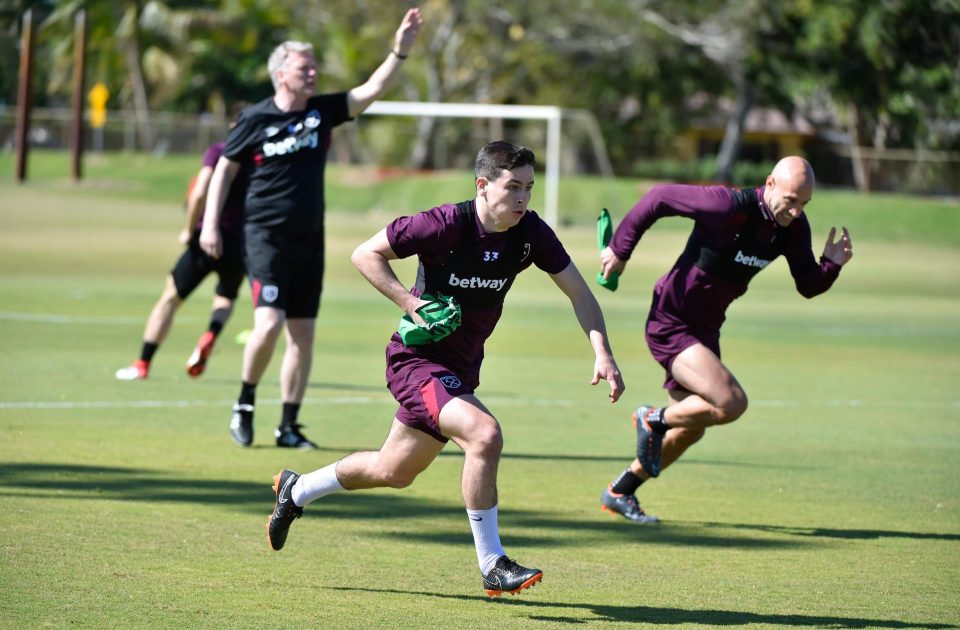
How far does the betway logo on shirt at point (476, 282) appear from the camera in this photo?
6059mm

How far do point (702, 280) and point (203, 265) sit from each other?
543 centimetres

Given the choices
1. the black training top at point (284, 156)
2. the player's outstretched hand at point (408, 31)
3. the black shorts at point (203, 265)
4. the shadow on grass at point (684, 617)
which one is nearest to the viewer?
the shadow on grass at point (684, 617)

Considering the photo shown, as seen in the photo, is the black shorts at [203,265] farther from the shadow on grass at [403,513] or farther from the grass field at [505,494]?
the shadow on grass at [403,513]

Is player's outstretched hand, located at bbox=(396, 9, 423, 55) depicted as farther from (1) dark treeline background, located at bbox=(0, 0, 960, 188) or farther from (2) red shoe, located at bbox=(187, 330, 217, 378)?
(1) dark treeline background, located at bbox=(0, 0, 960, 188)

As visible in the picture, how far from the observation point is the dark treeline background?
161 feet

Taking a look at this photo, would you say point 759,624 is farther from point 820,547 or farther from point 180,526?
point 180,526

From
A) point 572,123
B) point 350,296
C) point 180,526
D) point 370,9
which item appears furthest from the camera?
point 370,9

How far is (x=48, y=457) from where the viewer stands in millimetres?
8617

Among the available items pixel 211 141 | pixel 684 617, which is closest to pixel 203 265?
pixel 684 617

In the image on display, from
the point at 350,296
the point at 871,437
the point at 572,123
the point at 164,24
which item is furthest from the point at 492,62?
the point at 871,437

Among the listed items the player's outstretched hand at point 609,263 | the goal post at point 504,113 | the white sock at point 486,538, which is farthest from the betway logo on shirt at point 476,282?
the goal post at point 504,113

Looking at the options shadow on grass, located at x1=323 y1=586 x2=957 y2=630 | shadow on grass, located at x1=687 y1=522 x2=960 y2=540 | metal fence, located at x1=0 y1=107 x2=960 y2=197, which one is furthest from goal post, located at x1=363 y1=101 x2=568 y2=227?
shadow on grass, located at x1=323 y1=586 x2=957 y2=630

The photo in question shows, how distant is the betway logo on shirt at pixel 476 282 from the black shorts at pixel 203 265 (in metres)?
6.03

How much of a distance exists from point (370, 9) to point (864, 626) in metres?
50.5
